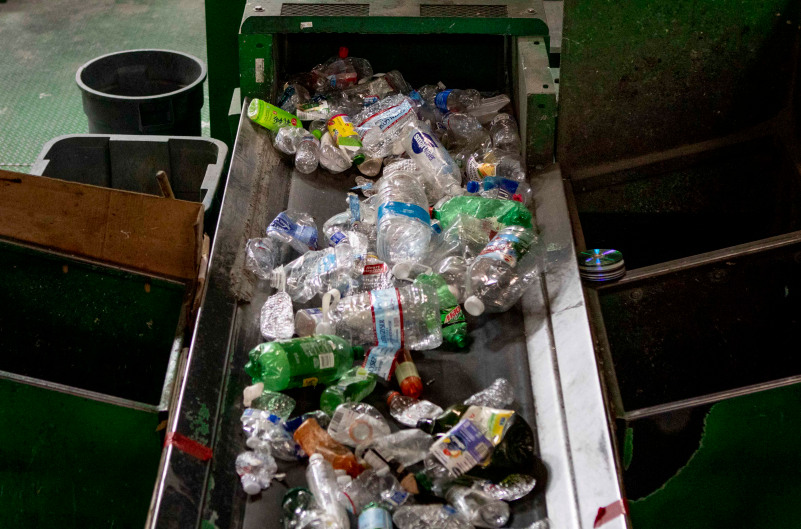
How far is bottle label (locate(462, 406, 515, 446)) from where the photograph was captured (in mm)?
1811

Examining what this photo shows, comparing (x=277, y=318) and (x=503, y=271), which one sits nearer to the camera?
(x=277, y=318)

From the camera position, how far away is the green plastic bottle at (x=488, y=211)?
2490 mm

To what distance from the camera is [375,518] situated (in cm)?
162

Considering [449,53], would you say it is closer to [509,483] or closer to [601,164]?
[601,164]

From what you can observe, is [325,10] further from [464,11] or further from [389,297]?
[389,297]

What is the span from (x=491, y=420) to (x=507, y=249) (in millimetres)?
609

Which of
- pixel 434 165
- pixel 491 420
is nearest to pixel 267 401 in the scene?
pixel 491 420

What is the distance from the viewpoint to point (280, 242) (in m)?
2.49

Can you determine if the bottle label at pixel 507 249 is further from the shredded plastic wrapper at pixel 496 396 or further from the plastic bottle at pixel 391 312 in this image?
the shredded plastic wrapper at pixel 496 396

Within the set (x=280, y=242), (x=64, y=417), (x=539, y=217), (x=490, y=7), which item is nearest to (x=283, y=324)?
(x=280, y=242)

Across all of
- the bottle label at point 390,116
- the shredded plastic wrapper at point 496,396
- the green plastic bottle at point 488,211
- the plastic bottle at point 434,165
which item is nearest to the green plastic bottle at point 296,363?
the shredded plastic wrapper at point 496,396

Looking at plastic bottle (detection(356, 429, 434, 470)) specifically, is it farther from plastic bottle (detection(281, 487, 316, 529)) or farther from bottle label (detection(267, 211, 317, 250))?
bottle label (detection(267, 211, 317, 250))

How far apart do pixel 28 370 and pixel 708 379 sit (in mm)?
2200

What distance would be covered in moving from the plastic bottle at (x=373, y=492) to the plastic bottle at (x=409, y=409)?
7.1 inches
